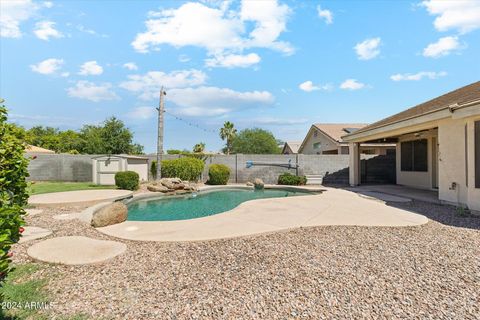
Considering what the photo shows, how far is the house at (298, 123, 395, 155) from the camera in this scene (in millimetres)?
22031

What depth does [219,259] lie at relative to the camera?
12.5ft

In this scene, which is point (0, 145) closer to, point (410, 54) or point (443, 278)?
point (443, 278)

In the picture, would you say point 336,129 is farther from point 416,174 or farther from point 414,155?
point 416,174

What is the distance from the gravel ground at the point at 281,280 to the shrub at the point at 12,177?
1187mm

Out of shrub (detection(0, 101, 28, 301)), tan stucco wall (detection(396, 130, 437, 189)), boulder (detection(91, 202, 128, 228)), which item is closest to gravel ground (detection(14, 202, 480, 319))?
shrub (detection(0, 101, 28, 301))

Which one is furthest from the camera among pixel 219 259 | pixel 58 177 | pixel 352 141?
pixel 58 177

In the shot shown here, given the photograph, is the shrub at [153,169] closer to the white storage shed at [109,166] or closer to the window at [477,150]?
the white storage shed at [109,166]

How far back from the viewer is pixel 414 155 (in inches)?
515

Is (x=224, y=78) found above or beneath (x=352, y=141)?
above

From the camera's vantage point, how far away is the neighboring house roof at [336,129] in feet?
75.7

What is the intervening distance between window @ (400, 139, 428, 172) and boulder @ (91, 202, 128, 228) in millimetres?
13739

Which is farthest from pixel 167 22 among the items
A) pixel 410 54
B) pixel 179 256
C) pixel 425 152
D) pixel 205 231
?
pixel 425 152

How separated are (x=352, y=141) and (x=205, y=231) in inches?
499

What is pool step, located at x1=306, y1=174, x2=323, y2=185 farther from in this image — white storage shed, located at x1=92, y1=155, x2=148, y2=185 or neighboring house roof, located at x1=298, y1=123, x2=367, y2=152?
white storage shed, located at x1=92, y1=155, x2=148, y2=185
